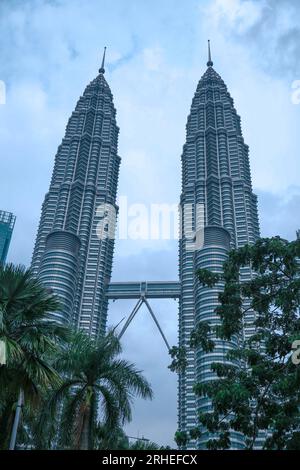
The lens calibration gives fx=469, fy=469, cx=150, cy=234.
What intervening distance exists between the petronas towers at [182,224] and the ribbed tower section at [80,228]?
13.8 inches

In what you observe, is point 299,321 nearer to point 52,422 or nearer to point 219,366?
point 219,366

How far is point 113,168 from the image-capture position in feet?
641

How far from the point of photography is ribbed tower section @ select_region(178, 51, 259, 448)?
14925 centimetres

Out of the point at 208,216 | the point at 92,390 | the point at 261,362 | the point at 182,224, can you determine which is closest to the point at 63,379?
the point at 92,390

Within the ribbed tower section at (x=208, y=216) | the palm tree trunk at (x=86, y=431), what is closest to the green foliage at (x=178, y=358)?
the palm tree trunk at (x=86, y=431)

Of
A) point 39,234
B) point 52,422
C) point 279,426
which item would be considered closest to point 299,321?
point 279,426

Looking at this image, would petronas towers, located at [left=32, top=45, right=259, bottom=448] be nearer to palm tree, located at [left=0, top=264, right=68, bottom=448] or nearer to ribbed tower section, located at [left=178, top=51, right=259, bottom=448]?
ribbed tower section, located at [left=178, top=51, right=259, bottom=448]

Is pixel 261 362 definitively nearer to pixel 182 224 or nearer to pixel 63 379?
pixel 63 379

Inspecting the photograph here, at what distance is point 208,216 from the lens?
578ft

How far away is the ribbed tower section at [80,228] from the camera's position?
507 ft

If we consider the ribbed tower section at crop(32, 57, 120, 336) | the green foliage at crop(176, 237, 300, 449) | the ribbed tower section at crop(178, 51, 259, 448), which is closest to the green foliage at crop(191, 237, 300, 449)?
the green foliage at crop(176, 237, 300, 449)

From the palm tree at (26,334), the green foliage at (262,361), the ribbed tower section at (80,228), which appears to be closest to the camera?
the palm tree at (26,334)

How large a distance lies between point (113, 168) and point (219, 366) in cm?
18004

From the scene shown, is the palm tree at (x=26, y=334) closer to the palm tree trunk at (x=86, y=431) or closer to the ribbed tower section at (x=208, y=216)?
the palm tree trunk at (x=86, y=431)
